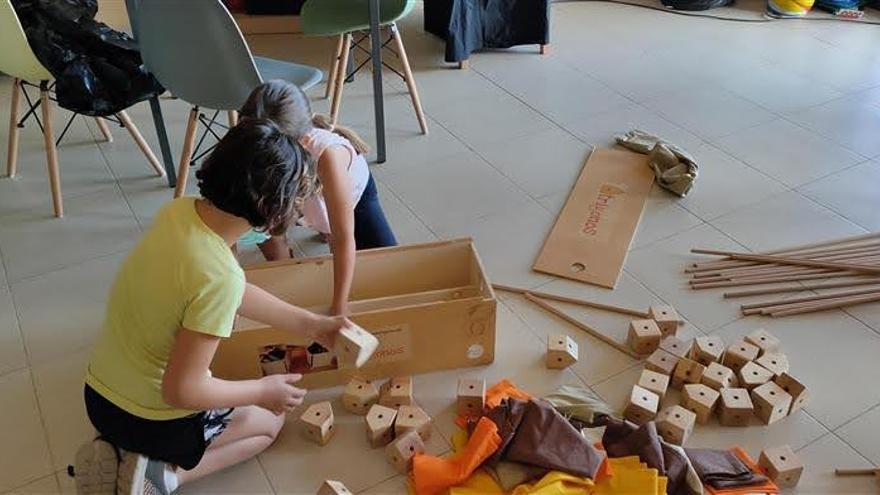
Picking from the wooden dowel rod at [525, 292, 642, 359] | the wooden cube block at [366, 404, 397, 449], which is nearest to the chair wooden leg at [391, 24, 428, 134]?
the wooden dowel rod at [525, 292, 642, 359]

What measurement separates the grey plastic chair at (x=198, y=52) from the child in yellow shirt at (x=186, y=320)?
799 millimetres

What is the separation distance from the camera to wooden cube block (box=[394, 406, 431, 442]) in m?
1.81

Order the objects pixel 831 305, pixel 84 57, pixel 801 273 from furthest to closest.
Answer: pixel 84 57 → pixel 801 273 → pixel 831 305

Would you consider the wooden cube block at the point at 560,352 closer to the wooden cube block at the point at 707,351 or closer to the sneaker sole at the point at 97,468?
the wooden cube block at the point at 707,351

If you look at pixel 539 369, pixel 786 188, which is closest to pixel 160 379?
pixel 539 369

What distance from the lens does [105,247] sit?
2.48 metres

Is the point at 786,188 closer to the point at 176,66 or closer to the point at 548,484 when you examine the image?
the point at 548,484

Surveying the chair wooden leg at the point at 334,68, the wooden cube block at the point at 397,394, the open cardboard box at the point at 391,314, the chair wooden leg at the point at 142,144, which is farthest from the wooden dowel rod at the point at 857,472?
the chair wooden leg at the point at 142,144

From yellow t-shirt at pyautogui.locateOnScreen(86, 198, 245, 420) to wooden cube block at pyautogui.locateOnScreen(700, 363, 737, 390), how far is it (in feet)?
3.85

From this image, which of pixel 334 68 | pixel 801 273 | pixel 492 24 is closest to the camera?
pixel 801 273

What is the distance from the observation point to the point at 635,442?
1750 mm

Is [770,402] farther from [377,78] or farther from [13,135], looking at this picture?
[13,135]

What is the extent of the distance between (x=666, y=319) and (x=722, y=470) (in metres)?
0.48

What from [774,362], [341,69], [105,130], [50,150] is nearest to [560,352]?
[774,362]
